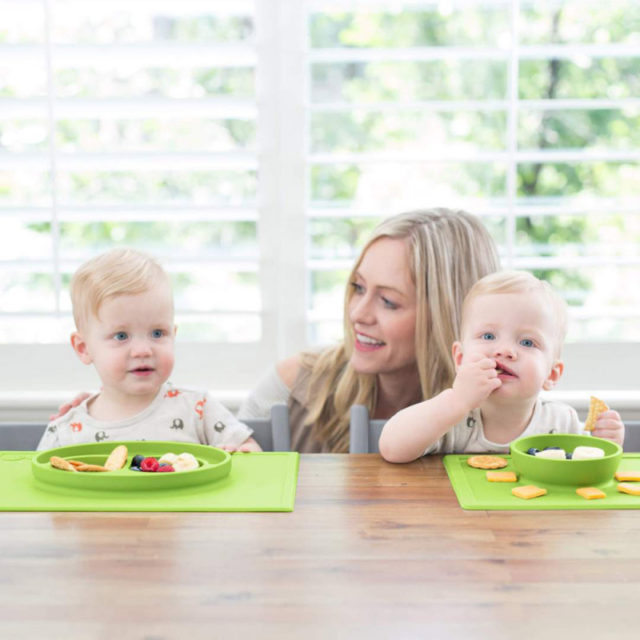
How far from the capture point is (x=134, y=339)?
1.48 metres

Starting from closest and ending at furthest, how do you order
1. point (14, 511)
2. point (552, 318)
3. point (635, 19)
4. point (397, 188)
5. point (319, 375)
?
point (14, 511) < point (552, 318) < point (319, 375) < point (397, 188) < point (635, 19)

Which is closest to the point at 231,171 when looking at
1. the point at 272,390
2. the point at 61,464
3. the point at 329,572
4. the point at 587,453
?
the point at 272,390

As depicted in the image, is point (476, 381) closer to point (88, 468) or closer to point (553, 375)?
point (553, 375)

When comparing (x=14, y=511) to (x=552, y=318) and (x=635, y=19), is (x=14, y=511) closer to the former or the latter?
(x=552, y=318)

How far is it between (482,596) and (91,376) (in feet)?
4.99

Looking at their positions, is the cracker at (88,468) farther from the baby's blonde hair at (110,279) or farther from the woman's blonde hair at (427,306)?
the woman's blonde hair at (427,306)

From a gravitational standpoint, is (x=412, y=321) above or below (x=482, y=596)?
above

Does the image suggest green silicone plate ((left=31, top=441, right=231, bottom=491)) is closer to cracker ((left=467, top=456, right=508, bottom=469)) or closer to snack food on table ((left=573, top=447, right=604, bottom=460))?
cracker ((left=467, top=456, right=508, bottom=469))

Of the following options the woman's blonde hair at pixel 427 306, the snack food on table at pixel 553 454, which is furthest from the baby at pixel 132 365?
the snack food on table at pixel 553 454

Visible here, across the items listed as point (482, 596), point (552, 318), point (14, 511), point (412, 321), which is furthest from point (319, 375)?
point (482, 596)

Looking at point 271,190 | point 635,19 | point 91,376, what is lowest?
point 91,376

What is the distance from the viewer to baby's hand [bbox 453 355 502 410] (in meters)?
1.28

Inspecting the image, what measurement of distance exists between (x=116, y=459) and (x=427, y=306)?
67 cm

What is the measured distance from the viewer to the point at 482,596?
839 millimetres
